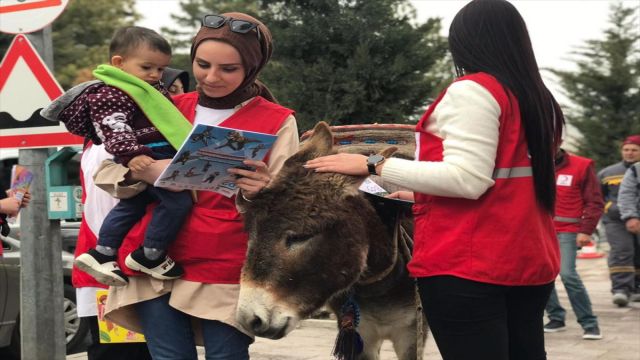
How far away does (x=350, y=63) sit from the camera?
11.0m

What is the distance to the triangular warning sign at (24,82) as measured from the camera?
237 inches

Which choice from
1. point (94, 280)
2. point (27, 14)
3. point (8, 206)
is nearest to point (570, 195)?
point (27, 14)

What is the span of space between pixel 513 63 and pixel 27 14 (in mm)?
4211

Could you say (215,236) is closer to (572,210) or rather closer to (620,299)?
(572,210)

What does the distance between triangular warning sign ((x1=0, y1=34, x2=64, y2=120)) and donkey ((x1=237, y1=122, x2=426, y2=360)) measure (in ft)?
10.4

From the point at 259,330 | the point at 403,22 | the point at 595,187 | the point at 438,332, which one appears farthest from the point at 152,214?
the point at 403,22

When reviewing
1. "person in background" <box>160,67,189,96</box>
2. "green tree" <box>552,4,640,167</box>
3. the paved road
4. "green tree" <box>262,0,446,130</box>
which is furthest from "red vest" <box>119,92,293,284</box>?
"green tree" <box>552,4,640,167</box>

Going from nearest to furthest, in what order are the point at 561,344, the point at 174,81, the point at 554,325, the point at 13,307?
the point at 174,81, the point at 13,307, the point at 561,344, the point at 554,325

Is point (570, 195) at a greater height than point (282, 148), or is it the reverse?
point (282, 148)

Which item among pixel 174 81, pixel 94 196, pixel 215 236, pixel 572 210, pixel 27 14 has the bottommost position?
pixel 572 210

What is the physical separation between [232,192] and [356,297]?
1.30 metres

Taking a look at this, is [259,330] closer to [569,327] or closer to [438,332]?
[438,332]

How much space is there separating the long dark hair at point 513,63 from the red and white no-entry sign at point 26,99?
378 centimetres

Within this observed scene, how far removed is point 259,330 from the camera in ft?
10.3
